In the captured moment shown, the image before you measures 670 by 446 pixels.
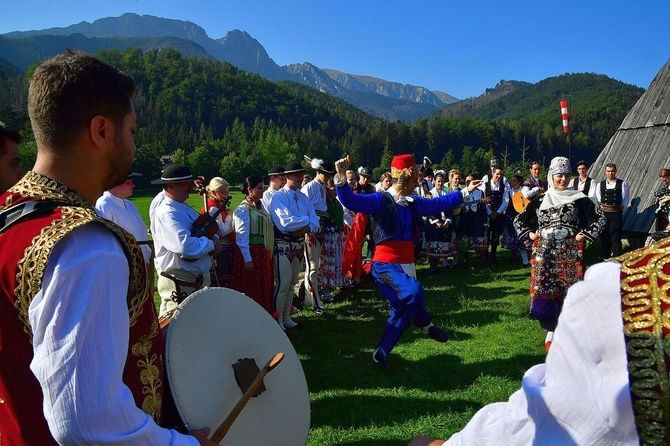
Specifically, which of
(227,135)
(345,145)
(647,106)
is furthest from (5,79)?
(647,106)

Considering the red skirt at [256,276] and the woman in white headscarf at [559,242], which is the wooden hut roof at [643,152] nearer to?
the woman in white headscarf at [559,242]

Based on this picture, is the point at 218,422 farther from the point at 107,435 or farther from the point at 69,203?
the point at 69,203

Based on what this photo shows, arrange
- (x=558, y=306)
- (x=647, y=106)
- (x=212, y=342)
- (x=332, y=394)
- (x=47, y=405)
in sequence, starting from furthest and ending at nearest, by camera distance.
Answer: (x=647, y=106)
(x=558, y=306)
(x=332, y=394)
(x=212, y=342)
(x=47, y=405)

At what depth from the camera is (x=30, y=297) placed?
1131 mm

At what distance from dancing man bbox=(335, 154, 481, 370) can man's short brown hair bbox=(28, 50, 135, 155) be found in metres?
3.44

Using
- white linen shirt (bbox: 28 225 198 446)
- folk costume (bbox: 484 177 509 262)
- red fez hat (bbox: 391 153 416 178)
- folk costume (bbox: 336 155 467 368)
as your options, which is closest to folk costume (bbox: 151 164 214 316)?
folk costume (bbox: 336 155 467 368)

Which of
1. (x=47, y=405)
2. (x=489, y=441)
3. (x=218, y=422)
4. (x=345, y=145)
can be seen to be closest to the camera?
(x=489, y=441)

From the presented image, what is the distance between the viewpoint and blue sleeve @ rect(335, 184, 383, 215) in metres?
4.76

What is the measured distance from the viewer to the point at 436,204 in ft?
16.7

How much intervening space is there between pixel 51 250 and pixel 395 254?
13.1ft

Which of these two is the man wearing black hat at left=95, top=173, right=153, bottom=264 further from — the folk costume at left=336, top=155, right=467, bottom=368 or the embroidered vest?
the embroidered vest

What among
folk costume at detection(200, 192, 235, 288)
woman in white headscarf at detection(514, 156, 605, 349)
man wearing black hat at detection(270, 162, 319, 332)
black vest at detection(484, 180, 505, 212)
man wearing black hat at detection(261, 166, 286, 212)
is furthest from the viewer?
black vest at detection(484, 180, 505, 212)

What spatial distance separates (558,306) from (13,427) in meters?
5.28

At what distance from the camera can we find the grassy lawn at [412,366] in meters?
3.90
